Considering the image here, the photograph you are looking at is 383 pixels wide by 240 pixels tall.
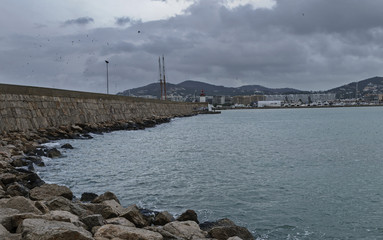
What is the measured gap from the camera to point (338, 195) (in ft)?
33.4

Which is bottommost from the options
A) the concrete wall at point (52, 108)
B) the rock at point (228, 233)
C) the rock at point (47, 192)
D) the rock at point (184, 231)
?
the rock at point (228, 233)

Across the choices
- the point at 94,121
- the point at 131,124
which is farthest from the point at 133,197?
the point at 131,124

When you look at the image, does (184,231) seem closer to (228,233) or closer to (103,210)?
(228,233)

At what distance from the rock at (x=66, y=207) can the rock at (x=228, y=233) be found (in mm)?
2384

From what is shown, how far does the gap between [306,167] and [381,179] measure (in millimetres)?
3096

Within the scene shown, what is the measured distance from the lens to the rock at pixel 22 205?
6.02m

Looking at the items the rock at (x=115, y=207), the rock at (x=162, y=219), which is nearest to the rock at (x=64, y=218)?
the rock at (x=115, y=207)

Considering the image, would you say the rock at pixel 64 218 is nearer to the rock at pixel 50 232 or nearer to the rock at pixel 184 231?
the rock at pixel 50 232

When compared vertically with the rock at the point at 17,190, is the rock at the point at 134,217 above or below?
below

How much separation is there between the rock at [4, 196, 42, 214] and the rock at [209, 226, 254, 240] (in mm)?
3026

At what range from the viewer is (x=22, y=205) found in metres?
6.16

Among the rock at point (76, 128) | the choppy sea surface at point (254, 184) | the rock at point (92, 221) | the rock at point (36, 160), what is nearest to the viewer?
the rock at point (92, 221)

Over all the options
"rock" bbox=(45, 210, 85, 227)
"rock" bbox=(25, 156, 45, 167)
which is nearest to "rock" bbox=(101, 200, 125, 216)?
"rock" bbox=(45, 210, 85, 227)

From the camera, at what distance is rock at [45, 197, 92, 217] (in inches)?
260
